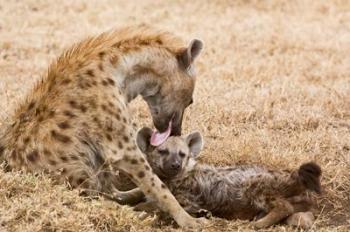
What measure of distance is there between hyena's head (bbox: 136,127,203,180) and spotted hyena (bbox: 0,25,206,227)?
1.01 feet

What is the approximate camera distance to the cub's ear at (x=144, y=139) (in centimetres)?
467

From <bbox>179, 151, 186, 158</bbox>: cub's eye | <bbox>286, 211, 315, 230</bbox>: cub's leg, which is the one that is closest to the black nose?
<bbox>179, 151, 186, 158</bbox>: cub's eye

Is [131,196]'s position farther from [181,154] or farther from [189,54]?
[189,54]

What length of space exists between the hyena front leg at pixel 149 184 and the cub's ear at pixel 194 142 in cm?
63

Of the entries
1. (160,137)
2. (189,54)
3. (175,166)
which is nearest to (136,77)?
(189,54)

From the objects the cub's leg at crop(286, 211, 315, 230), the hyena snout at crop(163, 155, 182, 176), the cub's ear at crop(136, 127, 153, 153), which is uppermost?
the cub's ear at crop(136, 127, 153, 153)

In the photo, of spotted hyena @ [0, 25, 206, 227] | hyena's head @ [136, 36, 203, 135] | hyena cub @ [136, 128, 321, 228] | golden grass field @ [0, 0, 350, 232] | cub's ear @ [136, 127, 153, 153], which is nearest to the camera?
golden grass field @ [0, 0, 350, 232]

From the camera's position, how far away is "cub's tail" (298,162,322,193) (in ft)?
13.5

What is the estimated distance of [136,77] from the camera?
4418mm

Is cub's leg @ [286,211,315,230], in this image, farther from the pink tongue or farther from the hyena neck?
the hyena neck

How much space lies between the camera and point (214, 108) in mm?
5820

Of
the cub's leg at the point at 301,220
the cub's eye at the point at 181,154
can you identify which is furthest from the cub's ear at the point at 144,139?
the cub's leg at the point at 301,220

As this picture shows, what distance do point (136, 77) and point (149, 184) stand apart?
65 centimetres

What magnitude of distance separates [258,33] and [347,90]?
2116 mm
